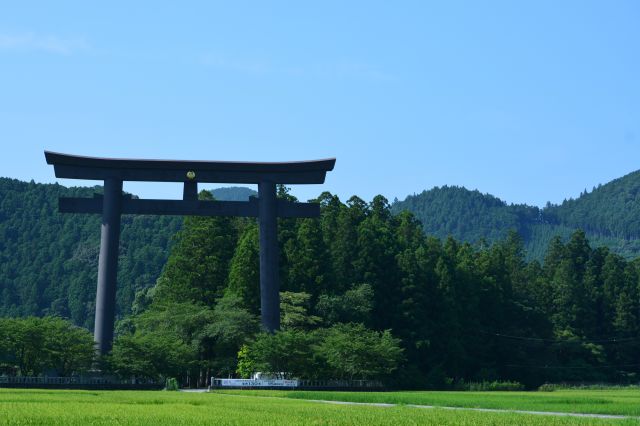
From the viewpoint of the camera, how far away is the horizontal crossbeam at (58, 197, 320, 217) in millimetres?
57656

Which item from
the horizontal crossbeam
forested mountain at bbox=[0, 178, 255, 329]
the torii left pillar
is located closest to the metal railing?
the torii left pillar

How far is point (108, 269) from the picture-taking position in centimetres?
5575

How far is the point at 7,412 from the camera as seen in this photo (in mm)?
28531

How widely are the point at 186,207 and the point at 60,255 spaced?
344 ft

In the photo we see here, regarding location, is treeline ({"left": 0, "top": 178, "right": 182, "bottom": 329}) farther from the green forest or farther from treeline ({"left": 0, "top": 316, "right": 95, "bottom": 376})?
treeline ({"left": 0, "top": 316, "right": 95, "bottom": 376})

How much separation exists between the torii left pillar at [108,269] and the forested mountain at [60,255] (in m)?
86.7

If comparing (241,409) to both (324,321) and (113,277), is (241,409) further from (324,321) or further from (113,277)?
(324,321)

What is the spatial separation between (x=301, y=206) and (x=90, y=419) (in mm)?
32788

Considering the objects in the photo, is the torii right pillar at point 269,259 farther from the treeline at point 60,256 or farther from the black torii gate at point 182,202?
the treeline at point 60,256

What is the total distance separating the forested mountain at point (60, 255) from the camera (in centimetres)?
14900

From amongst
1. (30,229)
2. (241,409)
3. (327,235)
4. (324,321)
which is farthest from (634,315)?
(30,229)

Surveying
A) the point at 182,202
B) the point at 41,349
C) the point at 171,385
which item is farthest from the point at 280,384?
the point at 41,349

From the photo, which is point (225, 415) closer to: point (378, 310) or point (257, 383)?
point (257, 383)

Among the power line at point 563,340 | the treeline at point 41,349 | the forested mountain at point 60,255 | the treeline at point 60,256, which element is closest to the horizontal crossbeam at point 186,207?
the treeline at point 41,349
